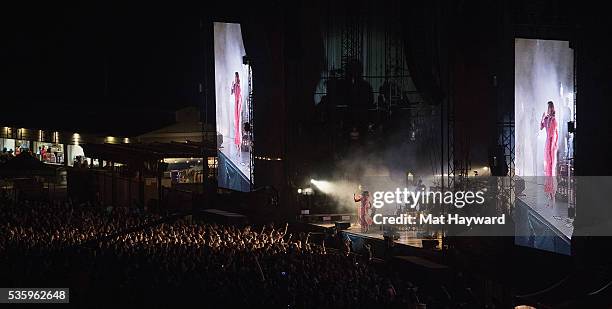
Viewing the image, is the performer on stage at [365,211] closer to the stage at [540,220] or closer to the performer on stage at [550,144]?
the stage at [540,220]

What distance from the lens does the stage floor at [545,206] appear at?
54.1 feet

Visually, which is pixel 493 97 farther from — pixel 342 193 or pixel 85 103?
pixel 85 103

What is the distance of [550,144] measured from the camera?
18.5m

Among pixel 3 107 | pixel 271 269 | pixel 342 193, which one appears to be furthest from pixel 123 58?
pixel 271 269

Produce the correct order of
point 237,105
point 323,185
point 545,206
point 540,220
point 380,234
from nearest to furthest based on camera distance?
point 540,220, point 545,206, point 380,234, point 323,185, point 237,105

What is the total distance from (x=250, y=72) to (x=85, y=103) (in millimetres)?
15943

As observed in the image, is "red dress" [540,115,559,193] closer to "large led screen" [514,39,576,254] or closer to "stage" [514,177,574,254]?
"large led screen" [514,39,576,254]

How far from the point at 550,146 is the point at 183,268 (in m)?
10.1

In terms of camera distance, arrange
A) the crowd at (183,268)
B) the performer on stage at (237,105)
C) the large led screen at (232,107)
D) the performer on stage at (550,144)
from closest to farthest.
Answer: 1. the crowd at (183,268)
2. the performer on stage at (550,144)
3. the large led screen at (232,107)
4. the performer on stage at (237,105)

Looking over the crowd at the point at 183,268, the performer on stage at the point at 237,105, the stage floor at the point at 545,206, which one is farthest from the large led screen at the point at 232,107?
the stage floor at the point at 545,206

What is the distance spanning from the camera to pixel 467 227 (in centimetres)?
1759

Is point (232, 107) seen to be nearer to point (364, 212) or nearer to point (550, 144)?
point (364, 212)

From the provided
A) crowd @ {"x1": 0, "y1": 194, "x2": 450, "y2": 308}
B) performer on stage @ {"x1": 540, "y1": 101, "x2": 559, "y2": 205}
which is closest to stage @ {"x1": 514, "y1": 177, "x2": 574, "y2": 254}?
performer on stage @ {"x1": 540, "y1": 101, "x2": 559, "y2": 205}

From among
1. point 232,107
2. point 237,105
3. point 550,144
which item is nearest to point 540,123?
point 550,144
